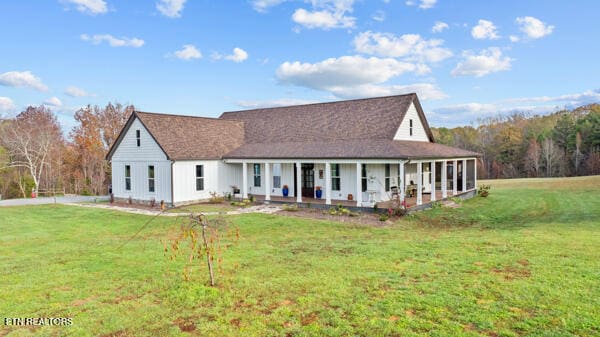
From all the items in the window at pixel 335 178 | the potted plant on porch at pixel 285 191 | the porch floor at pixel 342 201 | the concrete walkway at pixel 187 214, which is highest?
the window at pixel 335 178

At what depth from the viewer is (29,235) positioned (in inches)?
509

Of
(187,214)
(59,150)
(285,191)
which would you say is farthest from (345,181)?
(59,150)

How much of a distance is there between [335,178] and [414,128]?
→ 19.6 ft

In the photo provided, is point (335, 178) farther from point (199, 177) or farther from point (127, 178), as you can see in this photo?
point (127, 178)

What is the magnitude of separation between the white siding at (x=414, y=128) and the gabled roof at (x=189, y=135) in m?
10.6

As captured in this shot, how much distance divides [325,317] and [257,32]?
24.2 m

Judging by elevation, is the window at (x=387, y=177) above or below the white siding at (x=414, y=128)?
below

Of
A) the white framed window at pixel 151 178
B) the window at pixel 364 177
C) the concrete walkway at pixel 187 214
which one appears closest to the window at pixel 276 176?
the concrete walkway at pixel 187 214

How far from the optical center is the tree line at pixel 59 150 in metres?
35.2

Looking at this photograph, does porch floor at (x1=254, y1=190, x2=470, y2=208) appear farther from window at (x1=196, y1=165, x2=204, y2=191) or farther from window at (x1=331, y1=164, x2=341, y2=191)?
window at (x1=196, y1=165, x2=204, y2=191)

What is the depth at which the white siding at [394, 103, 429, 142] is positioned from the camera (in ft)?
66.1

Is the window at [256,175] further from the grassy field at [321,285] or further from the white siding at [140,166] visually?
the grassy field at [321,285]

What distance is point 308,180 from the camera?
2123cm

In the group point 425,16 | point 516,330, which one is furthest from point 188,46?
point 516,330
